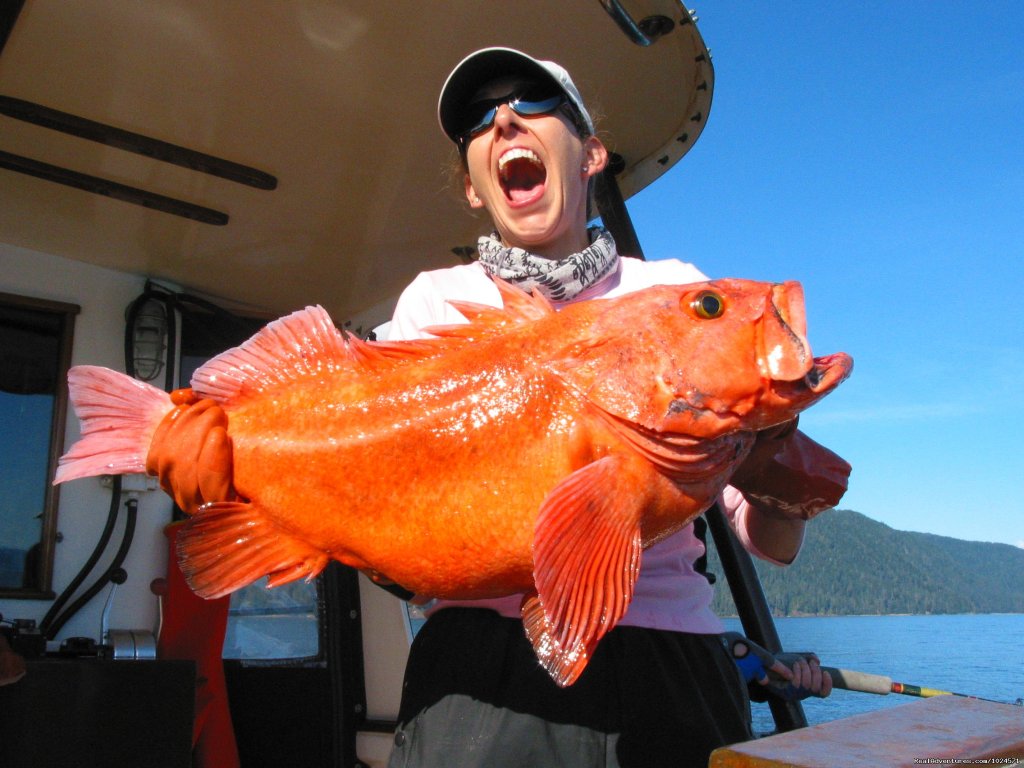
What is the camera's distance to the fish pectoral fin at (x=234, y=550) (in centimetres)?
199

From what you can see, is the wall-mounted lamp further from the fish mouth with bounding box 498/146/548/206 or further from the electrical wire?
the fish mouth with bounding box 498/146/548/206

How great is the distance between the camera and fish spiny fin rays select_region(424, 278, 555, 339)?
6.65 feet

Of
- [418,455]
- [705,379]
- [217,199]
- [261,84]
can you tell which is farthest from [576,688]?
[217,199]

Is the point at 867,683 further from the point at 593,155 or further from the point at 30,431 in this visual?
the point at 30,431

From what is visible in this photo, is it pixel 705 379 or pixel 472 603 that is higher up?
pixel 705 379

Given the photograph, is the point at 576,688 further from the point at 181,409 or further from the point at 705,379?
the point at 181,409

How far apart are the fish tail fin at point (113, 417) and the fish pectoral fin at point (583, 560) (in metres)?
1.00

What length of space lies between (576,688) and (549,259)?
1092mm

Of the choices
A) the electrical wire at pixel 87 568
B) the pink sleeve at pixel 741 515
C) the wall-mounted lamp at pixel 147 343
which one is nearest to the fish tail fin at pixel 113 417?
the pink sleeve at pixel 741 515

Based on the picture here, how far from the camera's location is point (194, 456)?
1971mm

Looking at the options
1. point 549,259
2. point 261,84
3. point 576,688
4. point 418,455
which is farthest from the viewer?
point 261,84

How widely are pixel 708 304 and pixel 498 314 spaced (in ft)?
1.62

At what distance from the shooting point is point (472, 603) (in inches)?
84.5

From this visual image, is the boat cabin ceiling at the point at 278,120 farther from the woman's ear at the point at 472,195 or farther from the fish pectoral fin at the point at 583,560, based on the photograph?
the fish pectoral fin at the point at 583,560
